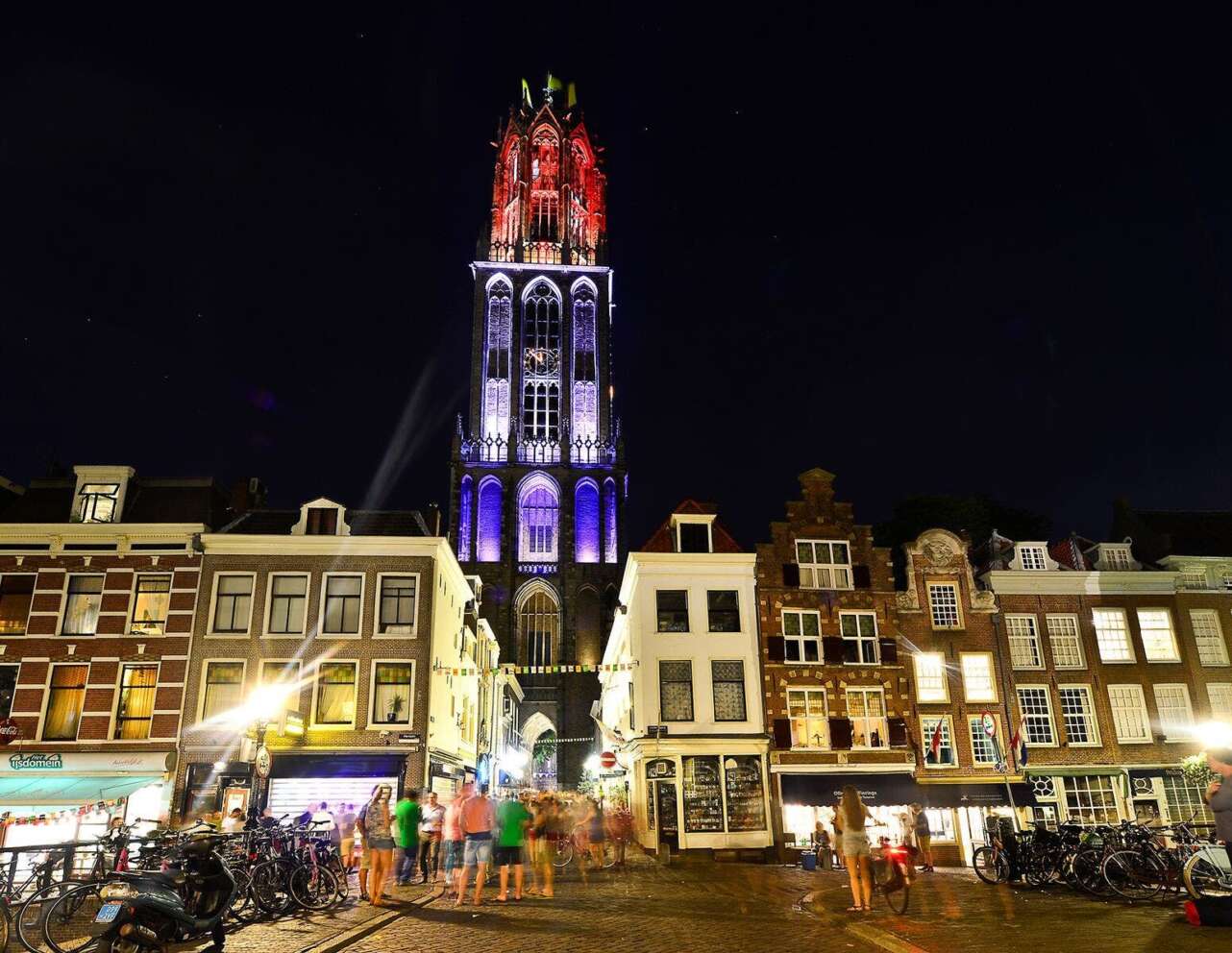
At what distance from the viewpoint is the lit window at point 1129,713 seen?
1275 inches

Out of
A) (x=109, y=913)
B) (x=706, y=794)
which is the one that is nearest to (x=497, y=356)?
(x=706, y=794)

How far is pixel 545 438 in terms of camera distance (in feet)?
232

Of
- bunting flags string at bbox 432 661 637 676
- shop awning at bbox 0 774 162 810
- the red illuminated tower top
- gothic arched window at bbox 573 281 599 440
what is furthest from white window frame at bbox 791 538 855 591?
the red illuminated tower top

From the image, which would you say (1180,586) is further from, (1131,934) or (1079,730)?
(1131,934)

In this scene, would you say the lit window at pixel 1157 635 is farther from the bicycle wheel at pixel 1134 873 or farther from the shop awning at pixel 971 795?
the bicycle wheel at pixel 1134 873

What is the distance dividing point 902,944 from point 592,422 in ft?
205

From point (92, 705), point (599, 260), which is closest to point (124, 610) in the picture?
point (92, 705)

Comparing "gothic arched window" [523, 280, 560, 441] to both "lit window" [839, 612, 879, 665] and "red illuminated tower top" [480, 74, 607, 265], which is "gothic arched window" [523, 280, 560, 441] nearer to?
"red illuminated tower top" [480, 74, 607, 265]

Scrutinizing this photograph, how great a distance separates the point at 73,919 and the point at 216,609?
795 inches

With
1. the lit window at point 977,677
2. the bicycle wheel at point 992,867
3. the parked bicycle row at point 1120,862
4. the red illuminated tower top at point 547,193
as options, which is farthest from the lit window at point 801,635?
the red illuminated tower top at point 547,193

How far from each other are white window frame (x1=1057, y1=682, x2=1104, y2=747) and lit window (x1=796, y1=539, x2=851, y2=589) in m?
8.25

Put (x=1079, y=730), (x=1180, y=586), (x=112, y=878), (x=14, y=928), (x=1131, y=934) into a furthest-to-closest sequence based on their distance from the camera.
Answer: (x=1180, y=586) < (x=1079, y=730) < (x=1131, y=934) < (x=14, y=928) < (x=112, y=878)

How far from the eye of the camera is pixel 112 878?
30.4 feet

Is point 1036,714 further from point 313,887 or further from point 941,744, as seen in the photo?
point 313,887
